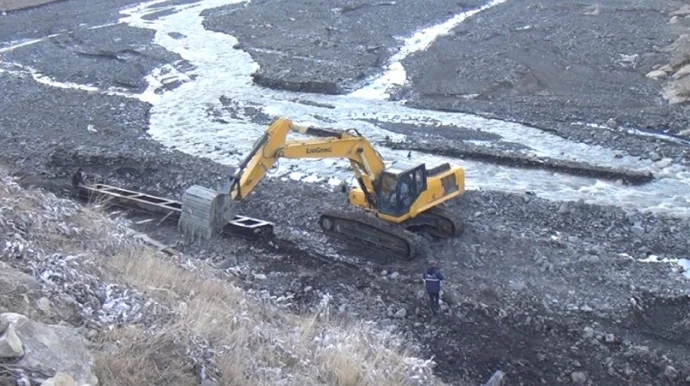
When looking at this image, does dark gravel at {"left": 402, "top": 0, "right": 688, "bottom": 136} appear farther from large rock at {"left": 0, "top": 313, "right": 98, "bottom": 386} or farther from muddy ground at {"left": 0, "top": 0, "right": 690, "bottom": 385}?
large rock at {"left": 0, "top": 313, "right": 98, "bottom": 386}

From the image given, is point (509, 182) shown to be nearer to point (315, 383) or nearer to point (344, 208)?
point (344, 208)

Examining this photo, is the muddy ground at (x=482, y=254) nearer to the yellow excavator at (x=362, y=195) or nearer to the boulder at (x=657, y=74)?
the yellow excavator at (x=362, y=195)

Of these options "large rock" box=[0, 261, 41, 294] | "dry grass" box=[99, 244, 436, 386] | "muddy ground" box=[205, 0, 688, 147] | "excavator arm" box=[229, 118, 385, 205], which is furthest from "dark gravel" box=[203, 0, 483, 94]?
"large rock" box=[0, 261, 41, 294]

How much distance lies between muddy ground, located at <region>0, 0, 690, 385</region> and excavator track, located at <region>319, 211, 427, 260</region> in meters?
0.23

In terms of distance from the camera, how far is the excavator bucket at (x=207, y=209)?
37.1 ft

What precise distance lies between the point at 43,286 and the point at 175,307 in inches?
48.8

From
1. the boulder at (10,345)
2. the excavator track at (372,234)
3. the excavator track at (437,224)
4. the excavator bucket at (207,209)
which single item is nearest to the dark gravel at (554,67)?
the excavator track at (437,224)

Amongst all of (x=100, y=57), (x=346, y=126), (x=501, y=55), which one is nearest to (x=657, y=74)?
(x=501, y=55)

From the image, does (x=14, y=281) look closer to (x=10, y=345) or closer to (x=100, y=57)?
(x=10, y=345)

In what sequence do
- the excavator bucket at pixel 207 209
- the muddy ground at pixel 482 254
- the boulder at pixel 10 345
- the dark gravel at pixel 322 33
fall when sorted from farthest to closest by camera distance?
the dark gravel at pixel 322 33
the excavator bucket at pixel 207 209
the muddy ground at pixel 482 254
the boulder at pixel 10 345

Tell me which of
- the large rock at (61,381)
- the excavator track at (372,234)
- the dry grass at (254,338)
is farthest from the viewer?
the excavator track at (372,234)

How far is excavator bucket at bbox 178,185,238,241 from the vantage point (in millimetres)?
11309

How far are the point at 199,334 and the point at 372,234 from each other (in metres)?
6.23

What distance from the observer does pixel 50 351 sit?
531 cm
